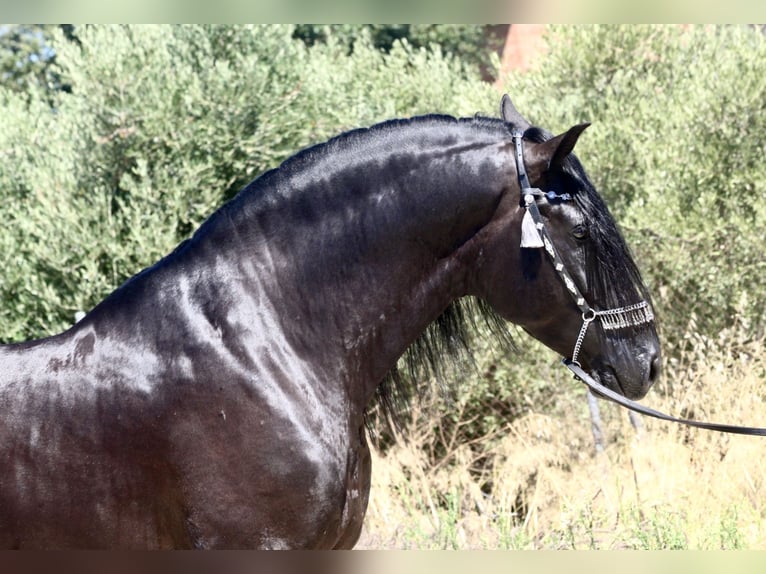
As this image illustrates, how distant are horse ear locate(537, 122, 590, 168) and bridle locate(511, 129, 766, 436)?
0.07 meters

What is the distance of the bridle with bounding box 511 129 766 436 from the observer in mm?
2463

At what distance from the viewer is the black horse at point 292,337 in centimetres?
234

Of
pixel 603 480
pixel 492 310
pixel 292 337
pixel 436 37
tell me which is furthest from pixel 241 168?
pixel 436 37

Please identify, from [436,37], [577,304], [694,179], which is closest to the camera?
[577,304]

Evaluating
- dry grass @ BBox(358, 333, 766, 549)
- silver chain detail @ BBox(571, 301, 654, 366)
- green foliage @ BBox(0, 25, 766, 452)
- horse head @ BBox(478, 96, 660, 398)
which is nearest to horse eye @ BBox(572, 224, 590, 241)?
horse head @ BBox(478, 96, 660, 398)

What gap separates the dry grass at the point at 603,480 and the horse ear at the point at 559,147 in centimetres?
254

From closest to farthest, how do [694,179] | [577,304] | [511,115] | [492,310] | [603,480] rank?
[577,304] < [492,310] < [511,115] < [603,480] < [694,179]

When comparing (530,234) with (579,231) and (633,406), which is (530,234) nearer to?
(579,231)

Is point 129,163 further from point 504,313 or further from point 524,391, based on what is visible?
point 504,313

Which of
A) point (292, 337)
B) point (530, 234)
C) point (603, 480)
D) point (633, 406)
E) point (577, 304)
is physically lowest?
point (603, 480)

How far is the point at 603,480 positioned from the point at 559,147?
3388mm

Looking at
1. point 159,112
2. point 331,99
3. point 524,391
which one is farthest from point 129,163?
point 524,391

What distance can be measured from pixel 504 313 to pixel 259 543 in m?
0.99

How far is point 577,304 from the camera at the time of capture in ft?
8.31
